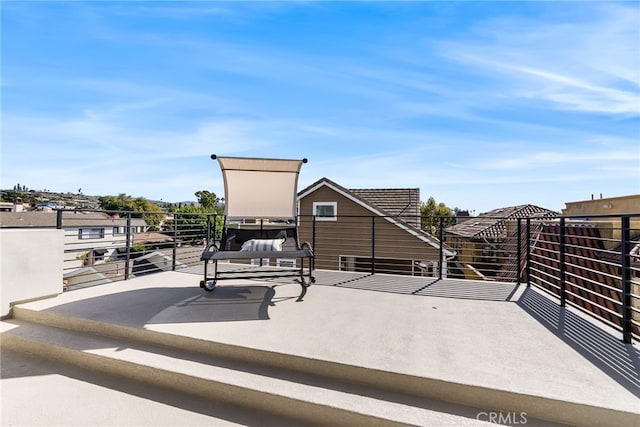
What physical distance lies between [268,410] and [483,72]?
7.75 meters

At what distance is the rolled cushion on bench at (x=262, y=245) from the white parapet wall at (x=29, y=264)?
198 centimetres

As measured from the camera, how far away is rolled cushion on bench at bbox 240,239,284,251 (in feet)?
12.1

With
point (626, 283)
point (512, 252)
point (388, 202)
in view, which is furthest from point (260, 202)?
point (388, 202)

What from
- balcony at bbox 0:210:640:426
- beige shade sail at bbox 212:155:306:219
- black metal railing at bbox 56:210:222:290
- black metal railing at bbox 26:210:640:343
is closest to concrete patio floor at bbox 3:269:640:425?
balcony at bbox 0:210:640:426

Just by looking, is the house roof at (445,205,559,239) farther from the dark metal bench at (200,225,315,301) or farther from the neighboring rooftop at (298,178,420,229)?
the dark metal bench at (200,225,315,301)

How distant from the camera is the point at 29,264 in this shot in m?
3.03

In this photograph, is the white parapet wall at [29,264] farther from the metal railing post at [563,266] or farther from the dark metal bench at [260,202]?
the metal railing post at [563,266]

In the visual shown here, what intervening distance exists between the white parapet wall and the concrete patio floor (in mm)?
159

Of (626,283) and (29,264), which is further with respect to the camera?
(29,264)

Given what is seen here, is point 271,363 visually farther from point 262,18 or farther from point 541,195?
point 541,195

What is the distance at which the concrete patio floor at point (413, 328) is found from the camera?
167 centimetres

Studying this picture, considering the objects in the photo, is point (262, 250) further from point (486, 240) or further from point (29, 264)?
point (486, 240)

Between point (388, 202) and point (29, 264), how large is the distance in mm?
11679

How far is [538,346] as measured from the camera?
2.10m
